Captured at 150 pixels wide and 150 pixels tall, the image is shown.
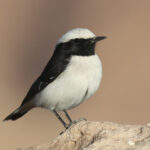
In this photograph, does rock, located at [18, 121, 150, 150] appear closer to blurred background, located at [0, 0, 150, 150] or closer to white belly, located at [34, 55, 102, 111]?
white belly, located at [34, 55, 102, 111]

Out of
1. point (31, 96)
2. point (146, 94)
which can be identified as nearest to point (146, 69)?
point (146, 94)

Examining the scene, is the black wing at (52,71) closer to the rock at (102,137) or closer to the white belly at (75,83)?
the white belly at (75,83)

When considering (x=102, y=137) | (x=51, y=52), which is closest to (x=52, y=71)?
(x=102, y=137)

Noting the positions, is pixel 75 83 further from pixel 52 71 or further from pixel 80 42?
pixel 80 42

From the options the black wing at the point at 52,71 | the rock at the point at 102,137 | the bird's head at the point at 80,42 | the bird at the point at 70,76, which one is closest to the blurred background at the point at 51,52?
the black wing at the point at 52,71

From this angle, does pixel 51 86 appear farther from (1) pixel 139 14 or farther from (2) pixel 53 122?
(1) pixel 139 14

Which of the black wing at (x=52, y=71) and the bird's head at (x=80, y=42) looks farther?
the bird's head at (x=80, y=42)

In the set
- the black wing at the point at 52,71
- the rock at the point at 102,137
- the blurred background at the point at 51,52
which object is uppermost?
the black wing at the point at 52,71
